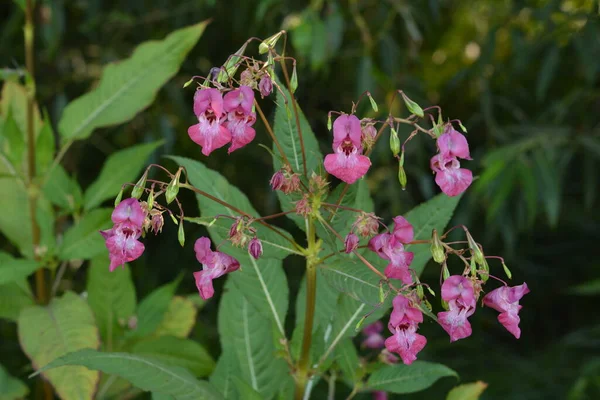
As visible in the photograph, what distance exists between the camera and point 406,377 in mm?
867

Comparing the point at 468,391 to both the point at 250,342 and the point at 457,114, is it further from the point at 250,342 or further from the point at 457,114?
the point at 457,114

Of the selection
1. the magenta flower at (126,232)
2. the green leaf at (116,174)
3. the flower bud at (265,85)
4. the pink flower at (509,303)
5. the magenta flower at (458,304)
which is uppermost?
the flower bud at (265,85)

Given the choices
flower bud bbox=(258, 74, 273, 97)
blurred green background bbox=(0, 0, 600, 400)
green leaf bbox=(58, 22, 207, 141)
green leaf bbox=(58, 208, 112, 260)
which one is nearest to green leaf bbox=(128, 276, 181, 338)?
green leaf bbox=(58, 208, 112, 260)

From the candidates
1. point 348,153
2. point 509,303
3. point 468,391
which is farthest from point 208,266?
point 468,391

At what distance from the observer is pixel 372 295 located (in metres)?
0.70

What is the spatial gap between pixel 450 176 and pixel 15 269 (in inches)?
22.0

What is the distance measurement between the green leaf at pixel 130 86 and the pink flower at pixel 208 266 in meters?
0.38

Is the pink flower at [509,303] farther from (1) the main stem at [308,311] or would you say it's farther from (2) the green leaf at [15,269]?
(2) the green leaf at [15,269]

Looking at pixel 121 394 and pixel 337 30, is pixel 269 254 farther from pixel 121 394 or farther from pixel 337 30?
pixel 337 30

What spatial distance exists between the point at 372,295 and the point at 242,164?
1410 millimetres

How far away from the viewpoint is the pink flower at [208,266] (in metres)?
0.67

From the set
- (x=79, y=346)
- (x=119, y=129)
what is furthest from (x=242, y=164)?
(x=79, y=346)

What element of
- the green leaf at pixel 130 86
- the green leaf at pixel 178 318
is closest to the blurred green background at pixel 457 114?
the green leaf at pixel 130 86

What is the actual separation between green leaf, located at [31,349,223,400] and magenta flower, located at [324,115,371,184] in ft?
0.87
